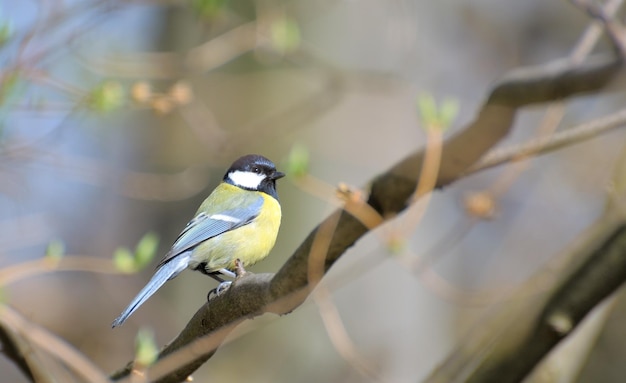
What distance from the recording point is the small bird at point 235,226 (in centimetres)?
240

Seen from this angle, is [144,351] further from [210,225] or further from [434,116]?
[434,116]

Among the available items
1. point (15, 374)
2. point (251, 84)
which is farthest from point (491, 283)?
point (15, 374)

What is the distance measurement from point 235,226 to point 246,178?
0.18 meters

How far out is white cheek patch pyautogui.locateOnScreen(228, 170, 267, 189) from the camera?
258cm

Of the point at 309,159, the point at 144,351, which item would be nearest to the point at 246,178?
the point at 144,351

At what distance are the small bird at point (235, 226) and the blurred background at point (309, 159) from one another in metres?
1.01

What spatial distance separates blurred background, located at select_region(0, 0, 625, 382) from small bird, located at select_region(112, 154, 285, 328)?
1014mm

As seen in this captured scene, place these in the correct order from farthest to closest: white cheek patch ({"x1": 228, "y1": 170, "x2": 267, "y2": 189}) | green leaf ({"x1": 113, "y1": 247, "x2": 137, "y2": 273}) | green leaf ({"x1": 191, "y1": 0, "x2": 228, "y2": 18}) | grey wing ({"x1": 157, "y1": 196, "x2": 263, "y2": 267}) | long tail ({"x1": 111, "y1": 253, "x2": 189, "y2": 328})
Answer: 1. green leaf ({"x1": 191, "y1": 0, "x2": 228, "y2": 18})
2. white cheek patch ({"x1": 228, "y1": 170, "x2": 267, "y2": 189})
3. grey wing ({"x1": 157, "y1": 196, "x2": 263, "y2": 267})
4. green leaf ({"x1": 113, "y1": 247, "x2": 137, "y2": 273})
5. long tail ({"x1": 111, "y1": 253, "x2": 189, "y2": 328})

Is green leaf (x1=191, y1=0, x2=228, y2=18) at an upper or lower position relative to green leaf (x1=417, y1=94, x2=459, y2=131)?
upper

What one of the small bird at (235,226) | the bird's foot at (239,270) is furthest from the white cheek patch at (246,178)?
the bird's foot at (239,270)

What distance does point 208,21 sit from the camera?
3527 millimetres

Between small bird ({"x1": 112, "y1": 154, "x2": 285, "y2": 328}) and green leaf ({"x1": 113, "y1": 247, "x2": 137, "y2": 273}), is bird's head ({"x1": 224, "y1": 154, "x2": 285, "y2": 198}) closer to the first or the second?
small bird ({"x1": 112, "y1": 154, "x2": 285, "y2": 328})

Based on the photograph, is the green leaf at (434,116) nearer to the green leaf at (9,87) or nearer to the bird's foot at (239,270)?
the bird's foot at (239,270)

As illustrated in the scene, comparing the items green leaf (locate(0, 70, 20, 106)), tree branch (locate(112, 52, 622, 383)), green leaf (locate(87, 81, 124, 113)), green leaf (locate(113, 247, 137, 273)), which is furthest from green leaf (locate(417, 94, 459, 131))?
green leaf (locate(0, 70, 20, 106))
